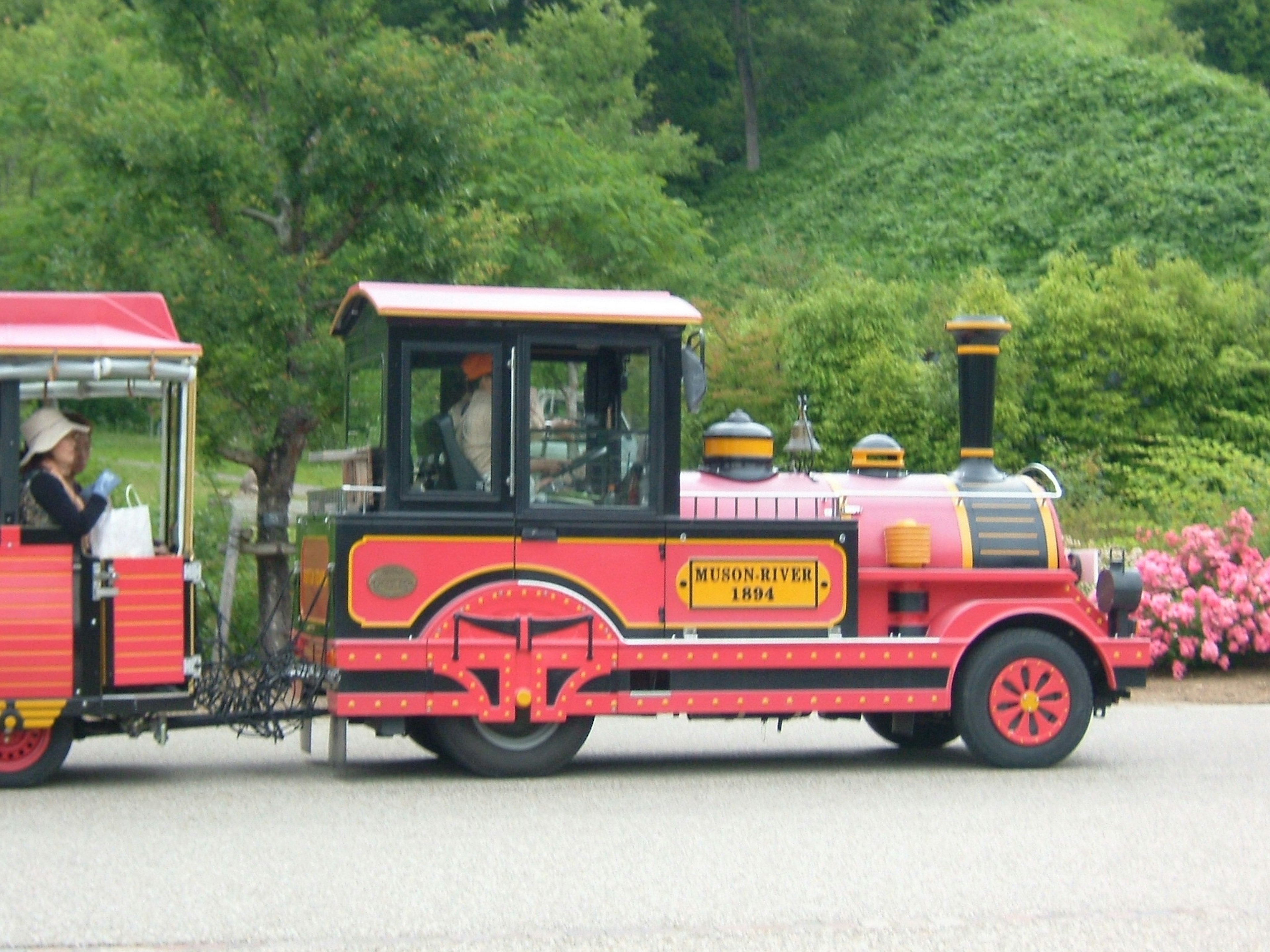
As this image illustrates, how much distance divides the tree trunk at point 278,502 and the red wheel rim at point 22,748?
168 inches

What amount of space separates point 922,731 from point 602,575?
2698mm

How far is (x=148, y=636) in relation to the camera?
8.44 metres

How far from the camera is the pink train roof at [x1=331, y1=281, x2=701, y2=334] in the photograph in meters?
8.81

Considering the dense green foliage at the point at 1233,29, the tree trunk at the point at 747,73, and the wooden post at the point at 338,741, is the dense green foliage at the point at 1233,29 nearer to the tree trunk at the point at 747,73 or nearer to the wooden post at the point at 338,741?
the tree trunk at the point at 747,73

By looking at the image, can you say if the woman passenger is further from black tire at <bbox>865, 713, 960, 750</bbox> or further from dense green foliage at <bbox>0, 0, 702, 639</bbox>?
black tire at <bbox>865, 713, 960, 750</bbox>

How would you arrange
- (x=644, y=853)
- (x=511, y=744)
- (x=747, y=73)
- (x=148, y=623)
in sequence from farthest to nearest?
(x=747, y=73), (x=511, y=744), (x=148, y=623), (x=644, y=853)

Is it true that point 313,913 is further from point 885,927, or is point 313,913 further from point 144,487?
point 144,487

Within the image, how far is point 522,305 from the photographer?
8930mm

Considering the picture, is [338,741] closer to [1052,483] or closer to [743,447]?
[743,447]

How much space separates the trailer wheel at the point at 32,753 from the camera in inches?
333

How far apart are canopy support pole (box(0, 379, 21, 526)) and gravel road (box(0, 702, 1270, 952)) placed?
1.47 meters

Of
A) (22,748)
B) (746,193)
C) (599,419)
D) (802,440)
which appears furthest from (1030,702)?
(746,193)

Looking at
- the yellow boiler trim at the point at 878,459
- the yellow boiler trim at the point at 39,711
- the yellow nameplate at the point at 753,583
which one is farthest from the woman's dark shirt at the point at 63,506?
the yellow boiler trim at the point at 878,459

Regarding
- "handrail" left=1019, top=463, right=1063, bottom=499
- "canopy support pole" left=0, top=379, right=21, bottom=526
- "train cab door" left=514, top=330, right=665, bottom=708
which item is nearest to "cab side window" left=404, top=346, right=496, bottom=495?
"train cab door" left=514, top=330, right=665, bottom=708
